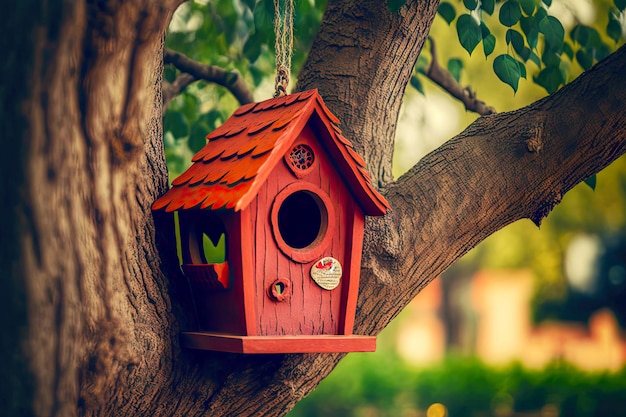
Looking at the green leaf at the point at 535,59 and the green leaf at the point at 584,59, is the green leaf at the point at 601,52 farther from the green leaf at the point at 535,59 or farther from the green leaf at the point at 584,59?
the green leaf at the point at 535,59

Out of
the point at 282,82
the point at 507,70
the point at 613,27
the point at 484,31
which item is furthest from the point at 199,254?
the point at 613,27

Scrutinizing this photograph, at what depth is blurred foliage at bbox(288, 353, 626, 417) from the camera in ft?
20.6

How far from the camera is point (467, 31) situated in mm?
3096

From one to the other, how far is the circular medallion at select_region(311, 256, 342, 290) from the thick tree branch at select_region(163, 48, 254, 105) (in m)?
1.39

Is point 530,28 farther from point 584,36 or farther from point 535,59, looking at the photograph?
point 584,36

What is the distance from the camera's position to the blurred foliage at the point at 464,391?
6.27 m

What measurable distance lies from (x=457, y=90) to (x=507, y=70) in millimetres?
967

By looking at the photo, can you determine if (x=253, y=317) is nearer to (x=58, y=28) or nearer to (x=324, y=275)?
(x=324, y=275)

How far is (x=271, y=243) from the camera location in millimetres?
2396

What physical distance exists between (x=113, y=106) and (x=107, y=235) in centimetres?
35

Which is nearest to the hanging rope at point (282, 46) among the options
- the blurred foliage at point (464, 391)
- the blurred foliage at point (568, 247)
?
the blurred foliage at point (464, 391)

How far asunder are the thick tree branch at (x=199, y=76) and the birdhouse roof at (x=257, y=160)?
2.91ft

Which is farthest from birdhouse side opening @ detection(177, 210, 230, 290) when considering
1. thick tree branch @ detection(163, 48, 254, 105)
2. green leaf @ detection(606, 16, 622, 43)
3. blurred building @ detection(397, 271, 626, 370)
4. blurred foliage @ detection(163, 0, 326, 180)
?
blurred building @ detection(397, 271, 626, 370)

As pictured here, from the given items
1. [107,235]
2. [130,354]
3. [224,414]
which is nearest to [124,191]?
[107,235]
